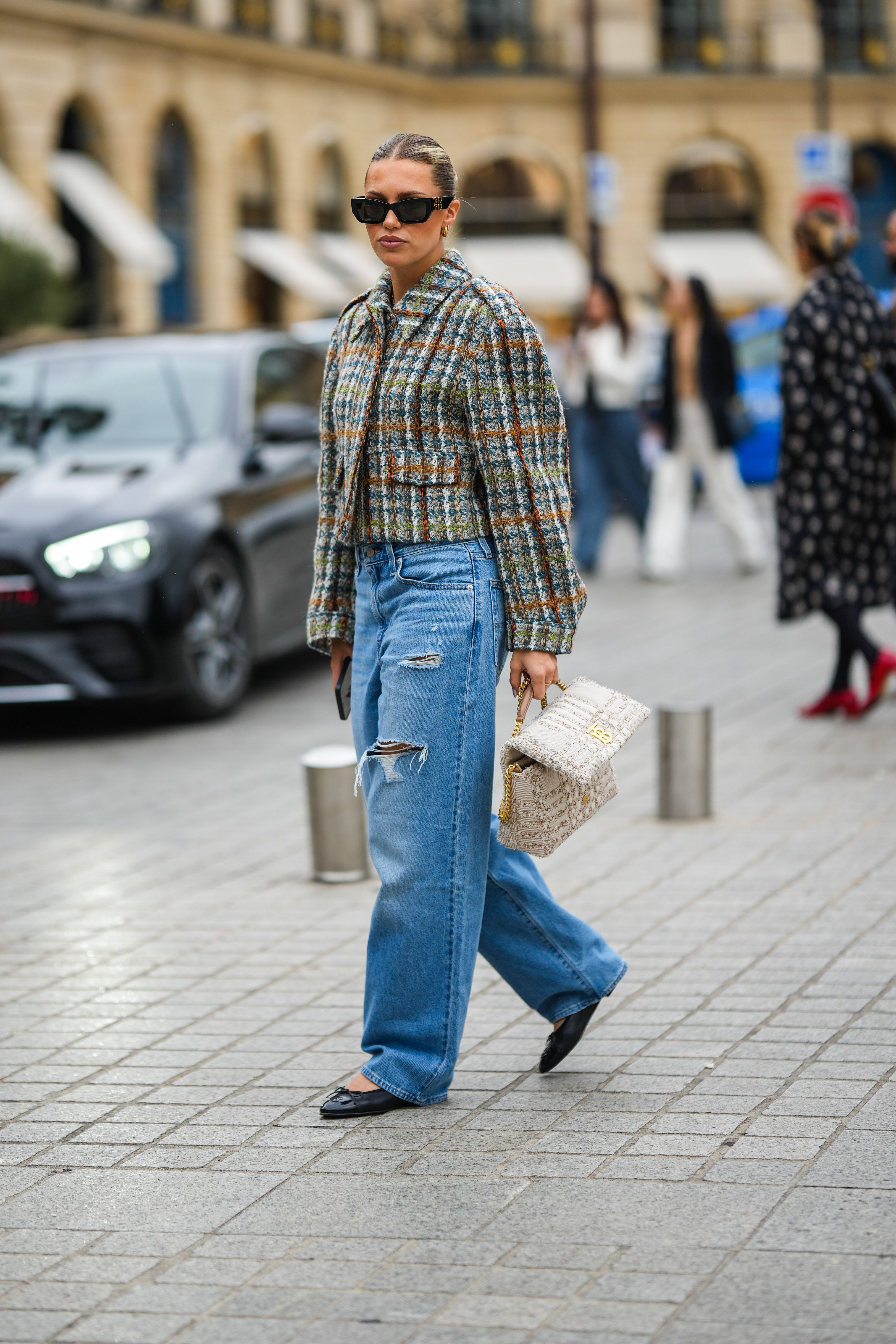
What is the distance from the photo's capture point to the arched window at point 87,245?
35.1 m

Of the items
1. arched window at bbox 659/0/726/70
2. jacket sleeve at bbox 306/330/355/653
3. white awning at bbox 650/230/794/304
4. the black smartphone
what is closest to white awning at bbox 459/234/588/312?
white awning at bbox 650/230/794/304

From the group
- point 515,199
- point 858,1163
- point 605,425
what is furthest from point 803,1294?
point 515,199

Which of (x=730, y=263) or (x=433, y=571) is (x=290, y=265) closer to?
(x=730, y=263)

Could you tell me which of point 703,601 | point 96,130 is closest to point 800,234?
point 703,601

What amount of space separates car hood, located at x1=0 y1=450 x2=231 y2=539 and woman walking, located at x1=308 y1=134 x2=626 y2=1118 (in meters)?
4.80

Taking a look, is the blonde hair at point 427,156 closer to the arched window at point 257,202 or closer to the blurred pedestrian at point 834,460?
the blurred pedestrian at point 834,460

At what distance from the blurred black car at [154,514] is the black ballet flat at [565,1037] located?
4.73 meters

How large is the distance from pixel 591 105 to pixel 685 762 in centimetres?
3217

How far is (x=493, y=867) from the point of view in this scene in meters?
4.33

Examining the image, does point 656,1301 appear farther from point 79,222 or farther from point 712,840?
point 79,222

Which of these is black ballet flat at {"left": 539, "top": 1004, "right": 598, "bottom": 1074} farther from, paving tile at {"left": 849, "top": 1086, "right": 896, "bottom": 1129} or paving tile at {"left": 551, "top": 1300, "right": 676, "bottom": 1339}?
paving tile at {"left": 551, "top": 1300, "right": 676, "bottom": 1339}

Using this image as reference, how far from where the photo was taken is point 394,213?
407cm

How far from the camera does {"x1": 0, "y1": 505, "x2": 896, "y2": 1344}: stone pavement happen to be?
3305 millimetres

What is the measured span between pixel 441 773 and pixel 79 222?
3301 cm
